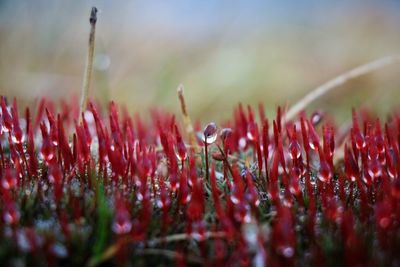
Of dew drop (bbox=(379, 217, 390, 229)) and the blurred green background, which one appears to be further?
the blurred green background

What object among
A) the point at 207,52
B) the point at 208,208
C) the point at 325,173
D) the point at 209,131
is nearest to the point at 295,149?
the point at 325,173

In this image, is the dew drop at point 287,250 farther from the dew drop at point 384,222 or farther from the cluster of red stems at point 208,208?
the dew drop at point 384,222

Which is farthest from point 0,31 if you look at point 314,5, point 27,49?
point 314,5

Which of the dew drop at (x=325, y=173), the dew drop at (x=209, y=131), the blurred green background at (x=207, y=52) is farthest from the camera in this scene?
the blurred green background at (x=207, y=52)

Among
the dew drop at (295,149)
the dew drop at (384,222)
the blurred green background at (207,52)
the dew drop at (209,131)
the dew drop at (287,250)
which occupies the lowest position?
the dew drop at (287,250)

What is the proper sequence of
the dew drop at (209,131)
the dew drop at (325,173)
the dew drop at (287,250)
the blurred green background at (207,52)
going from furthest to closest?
the blurred green background at (207,52), the dew drop at (209,131), the dew drop at (325,173), the dew drop at (287,250)

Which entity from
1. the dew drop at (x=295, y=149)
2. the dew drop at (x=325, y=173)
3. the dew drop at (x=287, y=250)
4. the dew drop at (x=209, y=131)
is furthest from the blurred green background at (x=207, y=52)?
the dew drop at (x=287, y=250)

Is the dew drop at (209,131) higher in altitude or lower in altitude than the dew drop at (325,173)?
higher

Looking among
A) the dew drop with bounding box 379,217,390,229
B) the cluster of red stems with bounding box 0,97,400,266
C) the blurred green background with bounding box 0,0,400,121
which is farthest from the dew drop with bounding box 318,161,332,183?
the blurred green background with bounding box 0,0,400,121

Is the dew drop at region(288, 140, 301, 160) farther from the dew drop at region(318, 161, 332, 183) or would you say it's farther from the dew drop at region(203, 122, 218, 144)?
the dew drop at region(203, 122, 218, 144)

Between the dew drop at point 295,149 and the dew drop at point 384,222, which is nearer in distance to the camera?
the dew drop at point 384,222
